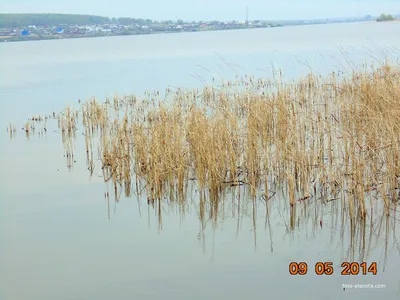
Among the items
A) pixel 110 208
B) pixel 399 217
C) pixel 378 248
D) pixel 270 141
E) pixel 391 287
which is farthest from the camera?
pixel 270 141

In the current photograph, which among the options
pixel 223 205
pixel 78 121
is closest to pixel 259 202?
pixel 223 205

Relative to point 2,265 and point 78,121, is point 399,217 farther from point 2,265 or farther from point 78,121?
point 78,121

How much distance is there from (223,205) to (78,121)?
260 inches

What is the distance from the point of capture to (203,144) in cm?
647

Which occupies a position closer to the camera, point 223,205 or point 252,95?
point 223,205
